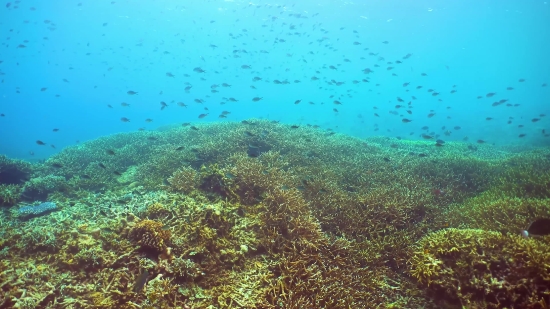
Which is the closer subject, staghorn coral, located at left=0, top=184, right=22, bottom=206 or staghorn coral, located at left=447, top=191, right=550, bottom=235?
staghorn coral, located at left=447, top=191, right=550, bottom=235

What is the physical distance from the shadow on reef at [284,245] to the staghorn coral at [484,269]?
20 millimetres

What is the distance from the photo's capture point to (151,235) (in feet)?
18.4

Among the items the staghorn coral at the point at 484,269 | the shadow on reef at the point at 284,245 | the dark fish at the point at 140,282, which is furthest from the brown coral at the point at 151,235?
the staghorn coral at the point at 484,269

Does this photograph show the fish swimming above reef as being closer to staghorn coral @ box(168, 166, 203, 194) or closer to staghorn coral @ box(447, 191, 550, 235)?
staghorn coral @ box(447, 191, 550, 235)

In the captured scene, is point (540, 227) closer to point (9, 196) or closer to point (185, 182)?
point (185, 182)

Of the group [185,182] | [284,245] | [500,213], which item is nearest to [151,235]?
[284,245]

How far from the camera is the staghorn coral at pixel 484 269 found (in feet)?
14.6

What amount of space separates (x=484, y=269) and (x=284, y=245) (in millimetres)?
3905

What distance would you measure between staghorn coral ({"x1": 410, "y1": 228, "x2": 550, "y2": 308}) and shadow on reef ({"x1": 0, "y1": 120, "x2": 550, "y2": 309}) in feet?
0.06

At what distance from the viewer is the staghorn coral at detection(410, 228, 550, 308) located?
14.6ft

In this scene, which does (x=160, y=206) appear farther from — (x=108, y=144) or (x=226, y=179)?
(x=108, y=144)

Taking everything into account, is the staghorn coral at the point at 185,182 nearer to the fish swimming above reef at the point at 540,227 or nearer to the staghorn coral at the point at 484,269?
the staghorn coral at the point at 484,269

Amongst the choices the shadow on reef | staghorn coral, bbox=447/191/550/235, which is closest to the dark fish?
the shadow on reef

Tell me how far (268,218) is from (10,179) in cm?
1363
